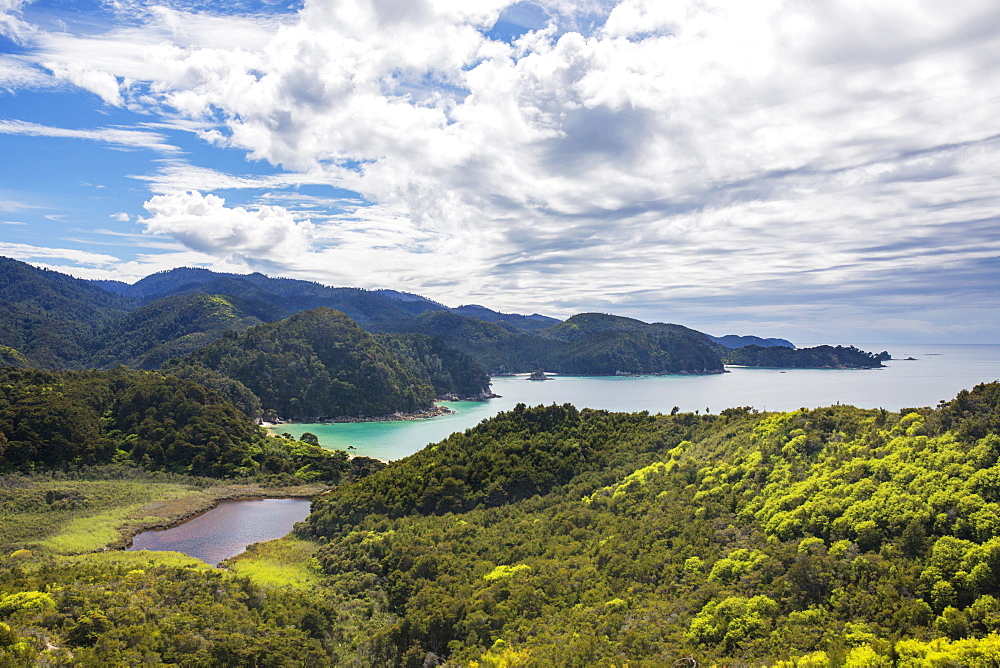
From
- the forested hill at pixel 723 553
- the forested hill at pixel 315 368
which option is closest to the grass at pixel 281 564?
the forested hill at pixel 723 553

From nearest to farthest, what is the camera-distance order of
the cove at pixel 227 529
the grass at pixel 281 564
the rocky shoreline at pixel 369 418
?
the grass at pixel 281 564, the cove at pixel 227 529, the rocky shoreline at pixel 369 418

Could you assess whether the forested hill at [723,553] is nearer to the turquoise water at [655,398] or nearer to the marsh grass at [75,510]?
the marsh grass at [75,510]

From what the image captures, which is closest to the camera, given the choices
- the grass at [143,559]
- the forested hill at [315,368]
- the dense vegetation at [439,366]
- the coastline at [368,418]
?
the grass at [143,559]

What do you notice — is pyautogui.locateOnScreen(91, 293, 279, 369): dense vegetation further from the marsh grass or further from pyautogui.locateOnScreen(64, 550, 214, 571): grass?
pyautogui.locateOnScreen(64, 550, 214, 571): grass

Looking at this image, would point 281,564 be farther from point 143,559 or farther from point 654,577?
point 654,577

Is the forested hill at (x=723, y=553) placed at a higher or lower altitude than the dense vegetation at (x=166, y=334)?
lower

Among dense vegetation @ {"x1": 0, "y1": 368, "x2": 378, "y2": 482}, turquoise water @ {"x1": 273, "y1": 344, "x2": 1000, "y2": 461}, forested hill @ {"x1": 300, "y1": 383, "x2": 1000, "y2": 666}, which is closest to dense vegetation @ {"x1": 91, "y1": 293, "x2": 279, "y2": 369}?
turquoise water @ {"x1": 273, "y1": 344, "x2": 1000, "y2": 461}

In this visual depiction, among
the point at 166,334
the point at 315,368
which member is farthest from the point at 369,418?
the point at 166,334
